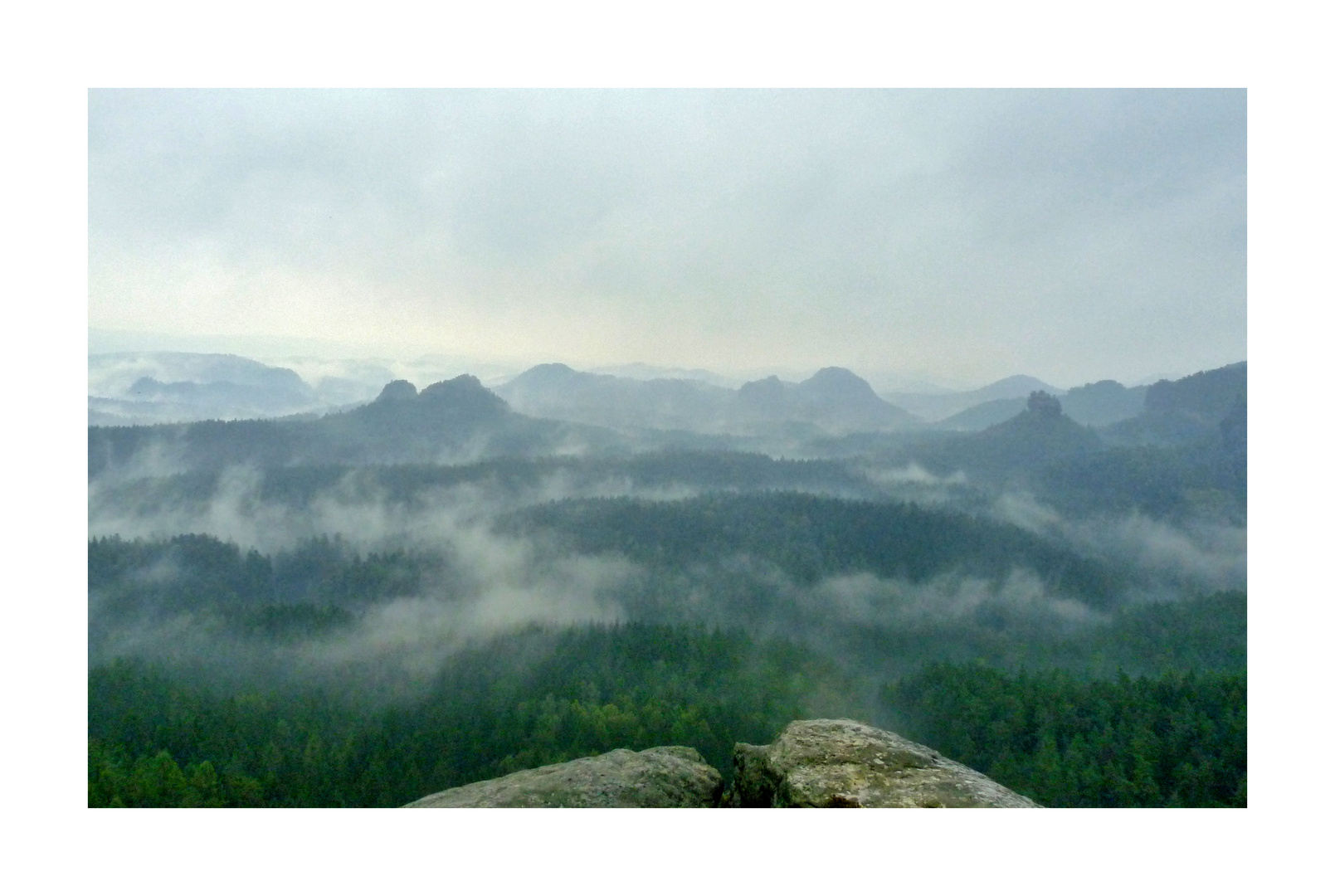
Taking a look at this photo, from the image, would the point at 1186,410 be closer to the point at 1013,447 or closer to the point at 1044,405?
the point at 1044,405

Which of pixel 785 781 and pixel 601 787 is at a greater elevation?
pixel 785 781

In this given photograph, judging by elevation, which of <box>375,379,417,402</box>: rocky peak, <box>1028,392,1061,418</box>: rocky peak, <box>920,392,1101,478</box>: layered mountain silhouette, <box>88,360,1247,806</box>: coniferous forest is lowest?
<box>88,360,1247,806</box>: coniferous forest

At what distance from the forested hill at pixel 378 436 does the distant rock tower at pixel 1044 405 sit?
561 inches

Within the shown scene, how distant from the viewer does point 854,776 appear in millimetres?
5824

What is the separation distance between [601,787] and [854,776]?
3.07 metres

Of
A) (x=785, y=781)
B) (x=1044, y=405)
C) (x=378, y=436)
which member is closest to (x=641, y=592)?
(x=785, y=781)

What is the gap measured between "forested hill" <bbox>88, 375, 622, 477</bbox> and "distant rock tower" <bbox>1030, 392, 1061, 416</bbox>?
14241mm

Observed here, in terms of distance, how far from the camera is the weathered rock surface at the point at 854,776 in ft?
18.6

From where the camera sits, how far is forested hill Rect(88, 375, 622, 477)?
1759 centimetres

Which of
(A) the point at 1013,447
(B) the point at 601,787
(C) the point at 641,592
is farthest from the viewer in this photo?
(A) the point at 1013,447

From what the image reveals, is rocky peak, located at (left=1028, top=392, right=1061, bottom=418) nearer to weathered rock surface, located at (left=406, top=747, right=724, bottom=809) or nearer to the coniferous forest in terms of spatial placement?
the coniferous forest

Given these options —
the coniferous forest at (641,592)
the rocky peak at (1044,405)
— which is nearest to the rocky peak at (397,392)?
the coniferous forest at (641,592)

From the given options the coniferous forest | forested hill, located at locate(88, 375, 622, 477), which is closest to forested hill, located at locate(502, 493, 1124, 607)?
the coniferous forest

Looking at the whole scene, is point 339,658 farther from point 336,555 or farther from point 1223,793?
point 1223,793
